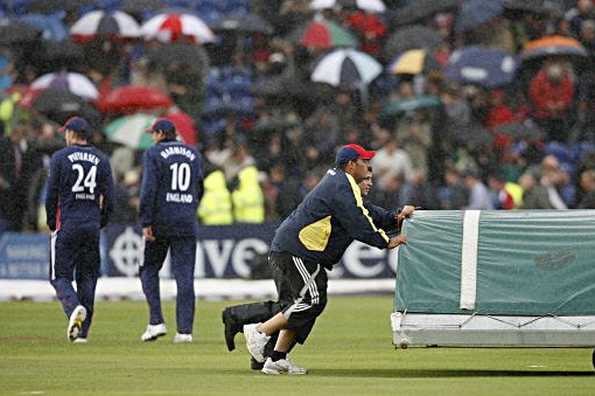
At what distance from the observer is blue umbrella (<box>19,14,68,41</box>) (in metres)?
33.8

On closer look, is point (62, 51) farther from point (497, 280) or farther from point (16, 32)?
point (497, 280)

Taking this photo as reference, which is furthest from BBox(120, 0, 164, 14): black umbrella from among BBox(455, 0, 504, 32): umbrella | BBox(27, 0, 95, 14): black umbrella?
BBox(455, 0, 504, 32): umbrella

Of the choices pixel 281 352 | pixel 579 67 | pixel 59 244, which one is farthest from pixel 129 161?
pixel 281 352

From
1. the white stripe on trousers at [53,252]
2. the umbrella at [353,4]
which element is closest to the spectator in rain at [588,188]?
the umbrella at [353,4]

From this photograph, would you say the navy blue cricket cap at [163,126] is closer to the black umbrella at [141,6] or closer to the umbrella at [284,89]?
the umbrella at [284,89]

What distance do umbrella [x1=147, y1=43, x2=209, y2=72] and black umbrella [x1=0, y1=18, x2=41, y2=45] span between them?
87.8 inches

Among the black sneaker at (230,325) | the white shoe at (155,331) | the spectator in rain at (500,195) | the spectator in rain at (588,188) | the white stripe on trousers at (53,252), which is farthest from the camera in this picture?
the spectator in rain at (500,195)

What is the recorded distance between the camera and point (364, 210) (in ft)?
49.8

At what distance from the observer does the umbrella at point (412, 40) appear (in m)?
33.0

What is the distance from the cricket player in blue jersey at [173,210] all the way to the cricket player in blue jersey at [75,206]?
20.0 inches

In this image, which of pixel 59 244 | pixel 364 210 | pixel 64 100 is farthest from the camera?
pixel 64 100

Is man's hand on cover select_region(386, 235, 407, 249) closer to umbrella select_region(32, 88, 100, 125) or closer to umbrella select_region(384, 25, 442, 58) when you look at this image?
umbrella select_region(32, 88, 100, 125)

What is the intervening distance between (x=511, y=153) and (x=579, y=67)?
2.07 m

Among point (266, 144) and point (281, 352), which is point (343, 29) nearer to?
point (266, 144)
